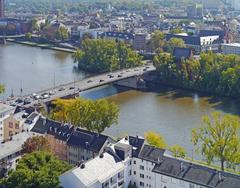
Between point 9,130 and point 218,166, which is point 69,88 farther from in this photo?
point 218,166

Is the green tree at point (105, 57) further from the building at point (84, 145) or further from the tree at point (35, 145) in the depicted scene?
the tree at point (35, 145)

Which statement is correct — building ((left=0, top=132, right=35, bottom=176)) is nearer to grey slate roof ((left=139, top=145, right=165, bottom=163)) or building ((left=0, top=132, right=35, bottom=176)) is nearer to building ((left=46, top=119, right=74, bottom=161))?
building ((left=46, top=119, right=74, bottom=161))

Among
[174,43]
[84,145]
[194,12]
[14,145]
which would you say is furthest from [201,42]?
[194,12]

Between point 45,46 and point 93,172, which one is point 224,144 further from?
point 45,46

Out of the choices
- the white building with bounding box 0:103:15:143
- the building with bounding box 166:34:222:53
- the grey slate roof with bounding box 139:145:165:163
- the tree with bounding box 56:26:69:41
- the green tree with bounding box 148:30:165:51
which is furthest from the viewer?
the tree with bounding box 56:26:69:41

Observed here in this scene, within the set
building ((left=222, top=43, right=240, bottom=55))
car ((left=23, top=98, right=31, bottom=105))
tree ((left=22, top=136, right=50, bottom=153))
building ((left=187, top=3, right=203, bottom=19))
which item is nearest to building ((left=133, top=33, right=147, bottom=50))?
building ((left=222, top=43, right=240, bottom=55))

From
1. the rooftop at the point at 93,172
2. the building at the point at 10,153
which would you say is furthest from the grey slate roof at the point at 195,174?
the building at the point at 10,153
